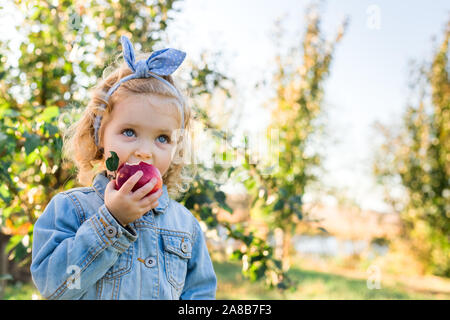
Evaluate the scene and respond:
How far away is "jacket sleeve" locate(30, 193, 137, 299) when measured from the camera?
109cm

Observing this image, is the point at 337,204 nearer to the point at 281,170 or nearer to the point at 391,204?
the point at 391,204

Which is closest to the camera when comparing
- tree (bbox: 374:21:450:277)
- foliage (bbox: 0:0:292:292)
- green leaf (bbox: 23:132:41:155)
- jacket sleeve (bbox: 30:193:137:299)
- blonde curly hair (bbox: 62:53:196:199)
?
jacket sleeve (bbox: 30:193:137:299)

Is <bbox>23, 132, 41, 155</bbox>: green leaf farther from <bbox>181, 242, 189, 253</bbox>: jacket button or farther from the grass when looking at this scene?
the grass

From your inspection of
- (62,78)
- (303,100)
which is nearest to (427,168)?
(303,100)

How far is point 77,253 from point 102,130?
1.40 ft

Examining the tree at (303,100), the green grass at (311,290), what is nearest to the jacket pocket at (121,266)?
the green grass at (311,290)

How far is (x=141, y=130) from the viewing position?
124 cm

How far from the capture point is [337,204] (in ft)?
24.8

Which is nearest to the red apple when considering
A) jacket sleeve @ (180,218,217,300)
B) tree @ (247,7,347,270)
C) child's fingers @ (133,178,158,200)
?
child's fingers @ (133,178,158,200)

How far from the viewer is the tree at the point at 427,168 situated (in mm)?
7512

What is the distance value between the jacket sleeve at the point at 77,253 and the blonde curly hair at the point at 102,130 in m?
0.35

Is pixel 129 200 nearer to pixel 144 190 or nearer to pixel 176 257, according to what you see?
pixel 144 190

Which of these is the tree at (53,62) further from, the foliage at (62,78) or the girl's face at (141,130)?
the girl's face at (141,130)

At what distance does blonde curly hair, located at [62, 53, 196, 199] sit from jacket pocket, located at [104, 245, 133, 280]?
0.37m
